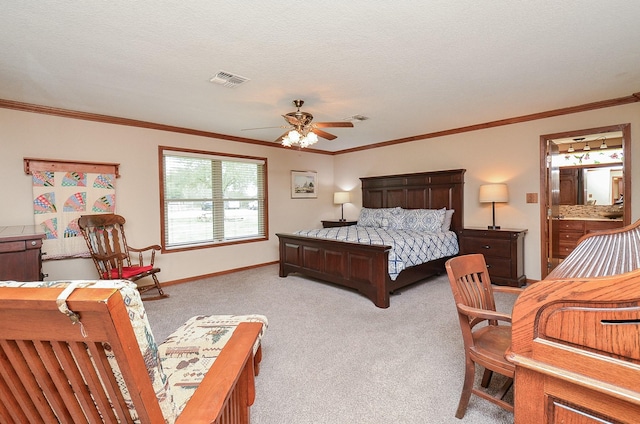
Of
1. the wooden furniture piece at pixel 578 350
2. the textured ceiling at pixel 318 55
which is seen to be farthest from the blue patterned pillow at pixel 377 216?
the wooden furniture piece at pixel 578 350

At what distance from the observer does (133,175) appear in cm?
422

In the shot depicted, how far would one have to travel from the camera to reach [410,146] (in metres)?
5.64

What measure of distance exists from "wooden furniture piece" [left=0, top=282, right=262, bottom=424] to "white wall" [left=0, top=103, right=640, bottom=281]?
3.88m

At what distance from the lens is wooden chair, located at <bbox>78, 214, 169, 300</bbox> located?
133 inches

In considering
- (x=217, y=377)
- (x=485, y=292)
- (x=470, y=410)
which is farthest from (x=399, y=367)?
(x=217, y=377)

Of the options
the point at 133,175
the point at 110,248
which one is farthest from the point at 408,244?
the point at 133,175

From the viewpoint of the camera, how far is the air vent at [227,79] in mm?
2747

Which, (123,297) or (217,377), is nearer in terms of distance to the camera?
(123,297)

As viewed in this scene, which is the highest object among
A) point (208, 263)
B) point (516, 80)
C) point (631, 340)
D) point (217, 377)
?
Answer: point (516, 80)

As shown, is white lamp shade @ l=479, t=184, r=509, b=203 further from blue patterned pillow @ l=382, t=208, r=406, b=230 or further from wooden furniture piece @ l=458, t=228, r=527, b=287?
blue patterned pillow @ l=382, t=208, r=406, b=230

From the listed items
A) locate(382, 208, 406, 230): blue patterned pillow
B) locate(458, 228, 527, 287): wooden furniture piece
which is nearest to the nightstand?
locate(382, 208, 406, 230): blue patterned pillow

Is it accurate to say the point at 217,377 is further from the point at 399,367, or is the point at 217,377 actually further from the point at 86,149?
the point at 86,149

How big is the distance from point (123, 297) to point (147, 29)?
214cm

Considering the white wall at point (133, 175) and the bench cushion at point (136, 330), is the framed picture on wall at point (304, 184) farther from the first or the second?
the bench cushion at point (136, 330)
